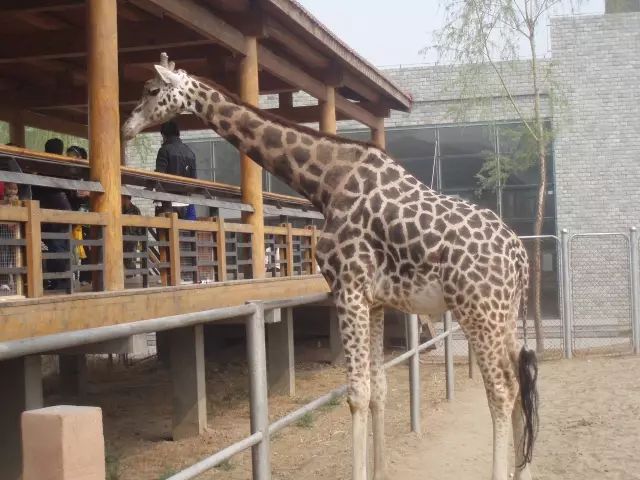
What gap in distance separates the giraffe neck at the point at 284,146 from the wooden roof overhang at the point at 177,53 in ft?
5.19

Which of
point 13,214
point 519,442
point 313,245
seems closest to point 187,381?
point 313,245

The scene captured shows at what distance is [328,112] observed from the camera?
1184cm

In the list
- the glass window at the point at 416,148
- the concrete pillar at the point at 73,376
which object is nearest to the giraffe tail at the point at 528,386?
the concrete pillar at the point at 73,376

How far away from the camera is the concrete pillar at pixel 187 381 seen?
898 cm

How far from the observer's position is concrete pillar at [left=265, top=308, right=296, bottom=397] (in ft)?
37.2

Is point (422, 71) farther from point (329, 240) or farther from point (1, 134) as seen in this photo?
point (329, 240)

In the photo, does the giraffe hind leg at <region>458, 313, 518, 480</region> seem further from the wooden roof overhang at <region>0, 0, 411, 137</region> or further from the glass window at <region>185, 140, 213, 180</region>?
the glass window at <region>185, 140, 213, 180</region>

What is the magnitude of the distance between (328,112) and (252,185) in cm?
319

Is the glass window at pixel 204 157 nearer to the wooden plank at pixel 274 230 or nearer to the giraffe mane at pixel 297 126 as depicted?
the wooden plank at pixel 274 230

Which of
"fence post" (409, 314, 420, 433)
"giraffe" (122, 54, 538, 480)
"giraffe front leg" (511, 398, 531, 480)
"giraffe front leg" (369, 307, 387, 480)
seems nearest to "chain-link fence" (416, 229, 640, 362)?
"fence post" (409, 314, 420, 433)

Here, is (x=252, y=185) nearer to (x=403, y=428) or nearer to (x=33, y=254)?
(x=403, y=428)

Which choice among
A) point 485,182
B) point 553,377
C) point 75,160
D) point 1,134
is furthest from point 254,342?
point 1,134

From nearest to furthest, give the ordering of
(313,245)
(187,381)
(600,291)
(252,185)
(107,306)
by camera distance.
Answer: (107,306) < (252,185) < (187,381) < (313,245) < (600,291)

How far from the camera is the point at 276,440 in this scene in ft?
29.2
